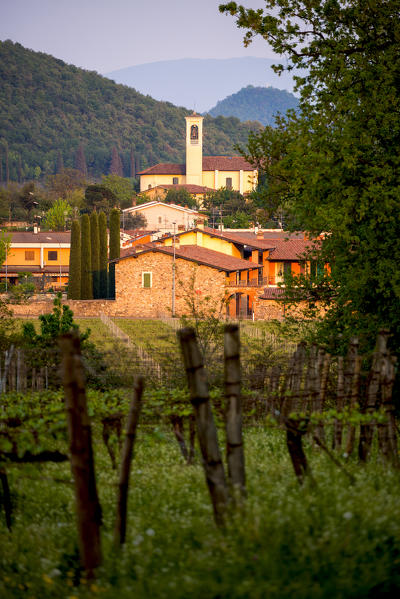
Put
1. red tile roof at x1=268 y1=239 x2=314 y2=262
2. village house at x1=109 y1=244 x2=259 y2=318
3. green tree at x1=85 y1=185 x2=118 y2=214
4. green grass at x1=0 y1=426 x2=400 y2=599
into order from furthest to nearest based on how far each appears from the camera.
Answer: green tree at x1=85 y1=185 x2=118 y2=214
red tile roof at x1=268 y1=239 x2=314 y2=262
village house at x1=109 y1=244 x2=259 y2=318
green grass at x1=0 y1=426 x2=400 y2=599

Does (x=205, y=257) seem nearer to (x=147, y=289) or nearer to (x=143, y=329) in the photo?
(x=147, y=289)

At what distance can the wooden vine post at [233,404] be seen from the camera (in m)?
5.83

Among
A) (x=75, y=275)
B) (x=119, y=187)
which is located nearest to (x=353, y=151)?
(x=75, y=275)

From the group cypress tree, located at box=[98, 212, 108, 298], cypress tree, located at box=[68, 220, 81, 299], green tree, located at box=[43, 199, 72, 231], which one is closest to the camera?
cypress tree, located at box=[68, 220, 81, 299]

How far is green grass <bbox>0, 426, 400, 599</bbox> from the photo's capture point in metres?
4.30

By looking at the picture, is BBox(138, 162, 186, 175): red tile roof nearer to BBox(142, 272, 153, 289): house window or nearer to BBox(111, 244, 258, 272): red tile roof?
BBox(111, 244, 258, 272): red tile roof

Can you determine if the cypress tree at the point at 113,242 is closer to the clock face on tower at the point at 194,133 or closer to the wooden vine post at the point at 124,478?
the wooden vine post at the point at 124,478

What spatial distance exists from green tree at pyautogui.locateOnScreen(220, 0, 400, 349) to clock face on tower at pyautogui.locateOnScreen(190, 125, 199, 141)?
152m

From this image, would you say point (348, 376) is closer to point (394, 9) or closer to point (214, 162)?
point (394, 9)

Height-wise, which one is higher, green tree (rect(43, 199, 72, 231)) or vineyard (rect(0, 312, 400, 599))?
green tree (rect(43, 199, 72, 231))

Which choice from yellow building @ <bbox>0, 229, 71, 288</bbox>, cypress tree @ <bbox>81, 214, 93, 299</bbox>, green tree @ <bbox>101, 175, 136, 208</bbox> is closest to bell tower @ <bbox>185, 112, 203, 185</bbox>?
green tree @ <bbox>101, 175, 136, 208</bbox>

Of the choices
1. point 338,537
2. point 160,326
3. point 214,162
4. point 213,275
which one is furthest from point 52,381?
point 214,162

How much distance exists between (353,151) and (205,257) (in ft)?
129

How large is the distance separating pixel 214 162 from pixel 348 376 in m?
160
